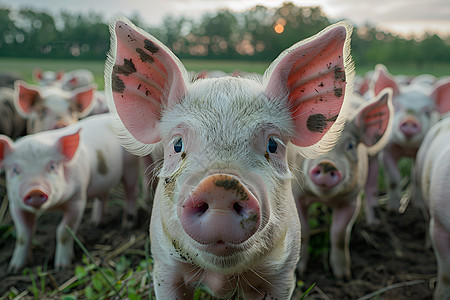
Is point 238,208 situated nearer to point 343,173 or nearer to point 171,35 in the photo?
point 343,173

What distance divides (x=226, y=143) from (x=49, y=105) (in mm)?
3633

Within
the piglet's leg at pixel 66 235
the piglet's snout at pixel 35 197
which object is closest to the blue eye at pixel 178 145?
the piglet's snout at pixel 35 197

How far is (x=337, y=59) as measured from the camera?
167 cm

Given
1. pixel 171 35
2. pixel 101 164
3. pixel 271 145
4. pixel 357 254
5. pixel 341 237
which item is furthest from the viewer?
pixel 171 35

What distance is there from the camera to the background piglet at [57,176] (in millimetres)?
2945

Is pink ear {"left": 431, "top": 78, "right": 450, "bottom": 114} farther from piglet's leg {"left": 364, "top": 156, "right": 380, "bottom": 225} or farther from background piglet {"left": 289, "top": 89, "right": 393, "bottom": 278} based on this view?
background piglet {"left": 289, "top": 89, "right": 393, "bottom": 278}

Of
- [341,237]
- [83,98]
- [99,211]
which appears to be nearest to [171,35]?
[83,98]

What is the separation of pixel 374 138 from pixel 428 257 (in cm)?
136

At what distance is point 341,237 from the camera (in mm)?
3066

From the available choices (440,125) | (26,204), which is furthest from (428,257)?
(26,204)

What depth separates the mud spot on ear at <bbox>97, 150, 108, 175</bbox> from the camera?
3.74m

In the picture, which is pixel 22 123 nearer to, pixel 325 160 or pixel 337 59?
pixel 325 160

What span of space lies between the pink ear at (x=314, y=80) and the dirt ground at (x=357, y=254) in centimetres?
136

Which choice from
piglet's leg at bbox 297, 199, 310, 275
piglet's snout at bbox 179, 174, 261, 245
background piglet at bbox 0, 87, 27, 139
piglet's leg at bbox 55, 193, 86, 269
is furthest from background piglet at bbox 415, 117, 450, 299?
background piglet at bbox 0, 87, 27, 139
